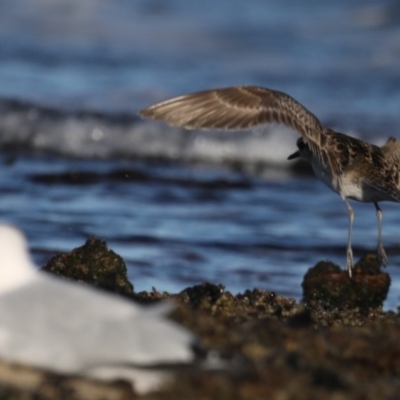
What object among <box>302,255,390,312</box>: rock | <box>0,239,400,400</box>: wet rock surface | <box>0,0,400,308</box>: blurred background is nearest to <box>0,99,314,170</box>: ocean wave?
<box>0,0,400,308</box>: blurred background

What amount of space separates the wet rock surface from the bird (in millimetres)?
65

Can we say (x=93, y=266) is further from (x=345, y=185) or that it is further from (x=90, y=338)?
(x=90, y=338)

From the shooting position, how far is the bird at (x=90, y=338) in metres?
3.68

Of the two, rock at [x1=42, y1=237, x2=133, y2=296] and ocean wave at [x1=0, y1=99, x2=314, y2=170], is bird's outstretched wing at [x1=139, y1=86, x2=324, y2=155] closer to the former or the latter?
rock at [x1=42, y1=237, x2=133, y2=296]

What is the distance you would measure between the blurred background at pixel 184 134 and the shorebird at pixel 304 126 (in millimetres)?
858

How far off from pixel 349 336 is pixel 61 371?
155cm

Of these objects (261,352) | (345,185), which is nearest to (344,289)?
(345,185)

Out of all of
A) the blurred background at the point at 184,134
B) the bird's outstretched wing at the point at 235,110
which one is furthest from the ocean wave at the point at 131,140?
the bird's outstretched wing at the point at 235,110

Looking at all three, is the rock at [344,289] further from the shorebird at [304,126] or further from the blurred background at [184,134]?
the blurred background at [184,134]

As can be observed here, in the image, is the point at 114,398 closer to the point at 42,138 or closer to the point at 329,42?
the point at 42,138

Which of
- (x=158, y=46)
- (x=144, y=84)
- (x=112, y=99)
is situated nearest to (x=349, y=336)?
(x=112, y=99)

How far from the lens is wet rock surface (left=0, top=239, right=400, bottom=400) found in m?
3.79

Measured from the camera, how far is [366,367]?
450 centimetres

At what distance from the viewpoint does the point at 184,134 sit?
→ 17.0m
